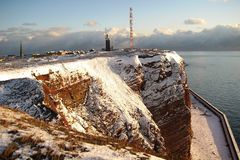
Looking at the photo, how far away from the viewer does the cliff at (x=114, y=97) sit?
82.4ft

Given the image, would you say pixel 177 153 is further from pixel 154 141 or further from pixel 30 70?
pixel 30 70

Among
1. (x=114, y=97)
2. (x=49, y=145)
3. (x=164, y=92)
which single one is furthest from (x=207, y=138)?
(x=49, y=145)

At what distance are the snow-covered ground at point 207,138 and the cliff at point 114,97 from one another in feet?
16.3

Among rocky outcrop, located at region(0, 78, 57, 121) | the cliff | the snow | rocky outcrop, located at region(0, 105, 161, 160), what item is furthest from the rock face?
rocky outcrop, located at region(0, 105, 161, 160)

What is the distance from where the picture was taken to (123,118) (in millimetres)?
35094

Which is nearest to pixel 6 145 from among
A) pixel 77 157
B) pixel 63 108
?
pixel 77 157

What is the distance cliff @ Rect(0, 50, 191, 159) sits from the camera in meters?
25.1

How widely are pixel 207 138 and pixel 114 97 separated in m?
25.4

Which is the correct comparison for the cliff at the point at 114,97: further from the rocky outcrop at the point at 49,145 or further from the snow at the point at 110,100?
the rocky outcrop at the point at 49,145

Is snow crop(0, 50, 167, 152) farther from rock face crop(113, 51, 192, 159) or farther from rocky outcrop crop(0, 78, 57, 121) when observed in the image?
rocky outcrop crop(0, 78, 57, 121)

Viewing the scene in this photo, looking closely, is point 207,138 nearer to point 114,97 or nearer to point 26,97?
point 114,97

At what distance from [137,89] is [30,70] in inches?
748

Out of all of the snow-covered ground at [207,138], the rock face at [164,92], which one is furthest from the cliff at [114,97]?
the snow-covered ground at [207,138]

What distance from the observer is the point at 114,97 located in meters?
37.9
